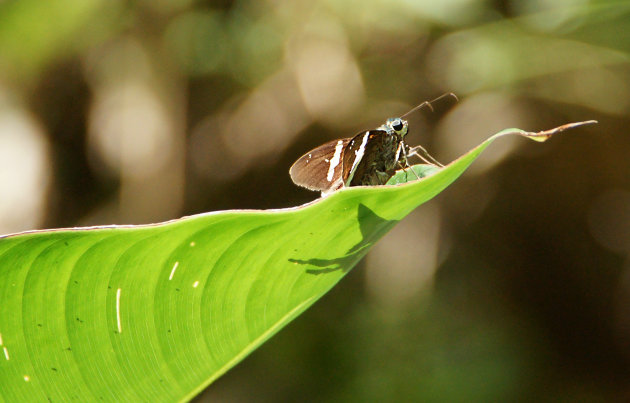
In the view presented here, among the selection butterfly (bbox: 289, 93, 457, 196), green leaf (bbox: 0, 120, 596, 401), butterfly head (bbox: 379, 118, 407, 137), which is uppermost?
butterfly head (bbox: 379, 118, 407, 137)

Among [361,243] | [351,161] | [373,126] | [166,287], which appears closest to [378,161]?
[351,161]

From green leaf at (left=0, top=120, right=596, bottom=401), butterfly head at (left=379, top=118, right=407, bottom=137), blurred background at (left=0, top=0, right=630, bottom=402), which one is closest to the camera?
green leaf at (left=0, top=120, right=596, bottom=401)

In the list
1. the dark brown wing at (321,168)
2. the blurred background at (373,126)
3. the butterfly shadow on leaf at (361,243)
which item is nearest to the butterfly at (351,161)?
the dark brown wing at (321,168)

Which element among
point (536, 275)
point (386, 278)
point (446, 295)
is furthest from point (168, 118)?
point (536, 275)

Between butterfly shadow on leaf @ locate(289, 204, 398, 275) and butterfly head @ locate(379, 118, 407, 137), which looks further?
butterfly head @ locate(379, 118, 407, 137)

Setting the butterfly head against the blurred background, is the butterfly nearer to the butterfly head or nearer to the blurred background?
the butterfly head

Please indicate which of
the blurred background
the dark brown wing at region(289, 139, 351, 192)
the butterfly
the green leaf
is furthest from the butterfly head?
the blurred background

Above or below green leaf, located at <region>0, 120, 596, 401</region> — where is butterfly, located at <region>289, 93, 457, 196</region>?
above

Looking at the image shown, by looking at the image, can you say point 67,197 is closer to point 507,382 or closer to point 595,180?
point 507,382
